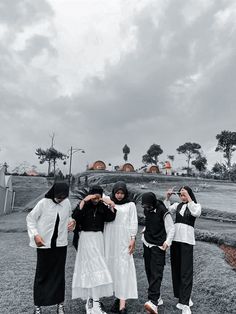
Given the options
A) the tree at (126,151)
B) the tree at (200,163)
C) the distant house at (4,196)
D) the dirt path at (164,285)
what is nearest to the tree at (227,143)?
the tree at (200,163)

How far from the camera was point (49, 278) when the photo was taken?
4297mm

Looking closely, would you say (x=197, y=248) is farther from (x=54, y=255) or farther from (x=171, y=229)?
(x=54, y=255)

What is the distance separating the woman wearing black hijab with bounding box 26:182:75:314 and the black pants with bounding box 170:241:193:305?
1.57 m

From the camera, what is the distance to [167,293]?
219 inches

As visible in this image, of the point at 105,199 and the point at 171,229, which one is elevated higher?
the point at 105,199

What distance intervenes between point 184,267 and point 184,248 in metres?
0.25

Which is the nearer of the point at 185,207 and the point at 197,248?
the point at 185,207

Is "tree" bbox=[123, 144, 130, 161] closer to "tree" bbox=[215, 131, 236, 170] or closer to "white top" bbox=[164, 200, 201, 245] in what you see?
"tree" bbox=[215, 131, 236, 170]

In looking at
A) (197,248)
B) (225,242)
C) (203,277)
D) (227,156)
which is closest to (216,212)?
(225,242)

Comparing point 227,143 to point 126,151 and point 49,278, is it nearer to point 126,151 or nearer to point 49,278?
point 126,151

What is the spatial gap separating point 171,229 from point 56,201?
5.28 ft

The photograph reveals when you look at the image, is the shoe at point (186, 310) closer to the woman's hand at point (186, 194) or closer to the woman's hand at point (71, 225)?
the woman's hand at point (186, 194)

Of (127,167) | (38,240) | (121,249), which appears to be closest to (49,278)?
(38,240)

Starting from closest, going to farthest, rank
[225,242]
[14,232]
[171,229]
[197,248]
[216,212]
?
[171,229] → [197,248] → [225,242] → [14,232] → [216,212]
